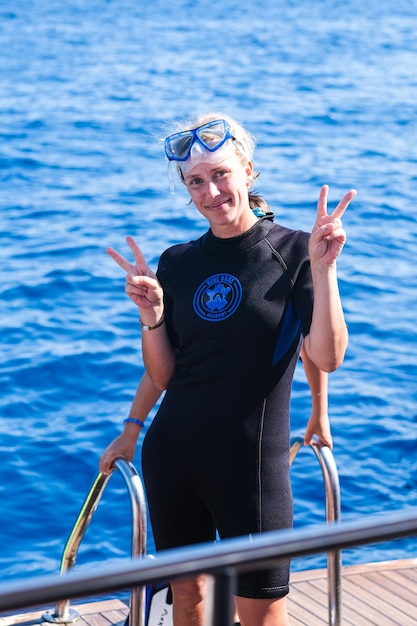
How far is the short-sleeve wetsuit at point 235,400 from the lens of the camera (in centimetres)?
279

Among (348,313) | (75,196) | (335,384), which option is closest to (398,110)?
(75,196)

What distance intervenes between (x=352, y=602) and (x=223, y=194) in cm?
182

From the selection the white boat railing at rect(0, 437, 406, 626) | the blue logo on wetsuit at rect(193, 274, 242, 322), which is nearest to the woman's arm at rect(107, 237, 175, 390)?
the blue logo on wetsuit at rect(193, 274, 242, 322)

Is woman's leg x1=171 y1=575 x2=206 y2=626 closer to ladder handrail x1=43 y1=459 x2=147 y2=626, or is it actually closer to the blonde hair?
ladder handrail x1=43 y1=459 x2=147 y2=626

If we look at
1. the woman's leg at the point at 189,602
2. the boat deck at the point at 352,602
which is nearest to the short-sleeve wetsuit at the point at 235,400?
the woman's leg at the point at 189,602

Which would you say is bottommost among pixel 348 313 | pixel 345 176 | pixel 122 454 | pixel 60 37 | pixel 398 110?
pixel 122 454

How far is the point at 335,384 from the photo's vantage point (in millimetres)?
7633

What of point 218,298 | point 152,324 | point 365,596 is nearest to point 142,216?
point 365,596

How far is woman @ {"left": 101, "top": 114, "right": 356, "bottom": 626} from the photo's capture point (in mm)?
2781

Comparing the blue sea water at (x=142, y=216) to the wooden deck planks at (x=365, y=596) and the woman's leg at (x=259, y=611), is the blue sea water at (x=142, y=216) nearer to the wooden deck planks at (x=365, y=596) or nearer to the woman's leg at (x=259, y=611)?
the wooden deck planks at (x=365, y=596)

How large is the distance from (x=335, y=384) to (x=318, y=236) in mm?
5089

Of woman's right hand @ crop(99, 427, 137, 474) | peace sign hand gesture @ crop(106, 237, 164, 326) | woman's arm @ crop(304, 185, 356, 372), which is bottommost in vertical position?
woman's right hand @ crop(99, 427, 137, 474)

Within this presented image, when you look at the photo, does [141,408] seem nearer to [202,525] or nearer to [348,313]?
[202,525]

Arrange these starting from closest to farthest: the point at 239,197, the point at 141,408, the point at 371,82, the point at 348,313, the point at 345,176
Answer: the point at 239,197
the point at 141,408
the point at 348,313
the point at 345,176
the point at 371,82
